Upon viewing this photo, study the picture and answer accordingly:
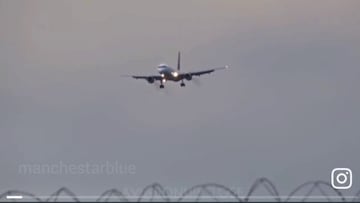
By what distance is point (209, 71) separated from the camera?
123312 millimetres

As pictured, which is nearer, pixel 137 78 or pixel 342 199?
pixel 342 199

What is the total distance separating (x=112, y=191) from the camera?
132 ft

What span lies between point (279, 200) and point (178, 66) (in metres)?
101

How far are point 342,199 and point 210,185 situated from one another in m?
6.54

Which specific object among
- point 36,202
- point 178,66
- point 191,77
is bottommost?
point 36,202

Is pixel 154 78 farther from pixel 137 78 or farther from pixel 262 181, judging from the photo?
pixel 262 181

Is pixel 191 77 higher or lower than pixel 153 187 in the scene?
higher

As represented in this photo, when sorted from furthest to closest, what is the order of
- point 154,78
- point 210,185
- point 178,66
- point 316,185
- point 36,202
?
point 178,66 < point 154,78 < point 210,185 < point 316,185 < point 36,202

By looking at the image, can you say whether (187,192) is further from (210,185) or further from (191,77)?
(191,77)

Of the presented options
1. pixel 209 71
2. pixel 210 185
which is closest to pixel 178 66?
pixel 209 71

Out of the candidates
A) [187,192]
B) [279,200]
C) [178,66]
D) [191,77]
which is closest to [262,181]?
[279,200]

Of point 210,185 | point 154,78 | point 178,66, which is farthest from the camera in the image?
point 178,66

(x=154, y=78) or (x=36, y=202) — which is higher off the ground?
(x=154, y=78)

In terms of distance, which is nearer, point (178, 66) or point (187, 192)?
point (187, 192)
